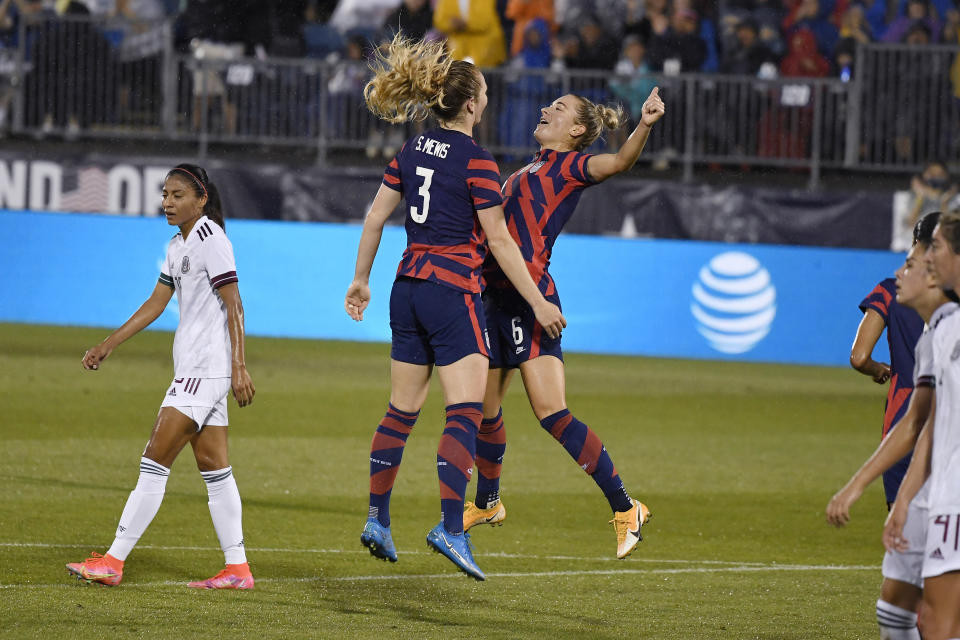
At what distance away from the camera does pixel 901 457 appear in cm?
432

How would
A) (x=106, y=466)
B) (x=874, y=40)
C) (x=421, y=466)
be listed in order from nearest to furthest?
(x=106, y=466), (x=421, y=466), (x=874, y=40)

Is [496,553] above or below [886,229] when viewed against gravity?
below

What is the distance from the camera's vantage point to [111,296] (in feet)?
56.7

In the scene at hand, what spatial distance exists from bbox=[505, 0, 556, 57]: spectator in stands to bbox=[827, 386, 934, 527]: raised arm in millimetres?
14651

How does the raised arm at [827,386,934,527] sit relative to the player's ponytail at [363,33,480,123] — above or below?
below

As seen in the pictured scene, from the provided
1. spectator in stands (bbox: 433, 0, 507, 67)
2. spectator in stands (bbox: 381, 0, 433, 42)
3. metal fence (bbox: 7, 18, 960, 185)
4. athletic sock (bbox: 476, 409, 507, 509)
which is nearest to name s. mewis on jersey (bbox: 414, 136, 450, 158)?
athletic sock (bbox: 476, 409, 507, 509)

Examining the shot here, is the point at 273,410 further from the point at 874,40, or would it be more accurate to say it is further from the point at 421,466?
the point at 874,40

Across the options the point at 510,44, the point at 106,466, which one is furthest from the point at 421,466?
the point at 510,44

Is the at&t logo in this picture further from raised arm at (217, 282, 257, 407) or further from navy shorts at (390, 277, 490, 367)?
raised arm at (217, 282, 257, 407)

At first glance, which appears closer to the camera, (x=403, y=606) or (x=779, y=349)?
(x=403, y=606)

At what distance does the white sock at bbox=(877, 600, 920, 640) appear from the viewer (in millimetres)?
4391

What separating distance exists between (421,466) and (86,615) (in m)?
4.73

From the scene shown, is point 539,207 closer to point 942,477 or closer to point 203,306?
point 203,306

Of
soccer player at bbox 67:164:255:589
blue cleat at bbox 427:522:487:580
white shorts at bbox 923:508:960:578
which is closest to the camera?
white shorts at bbox 923:508:960:578
